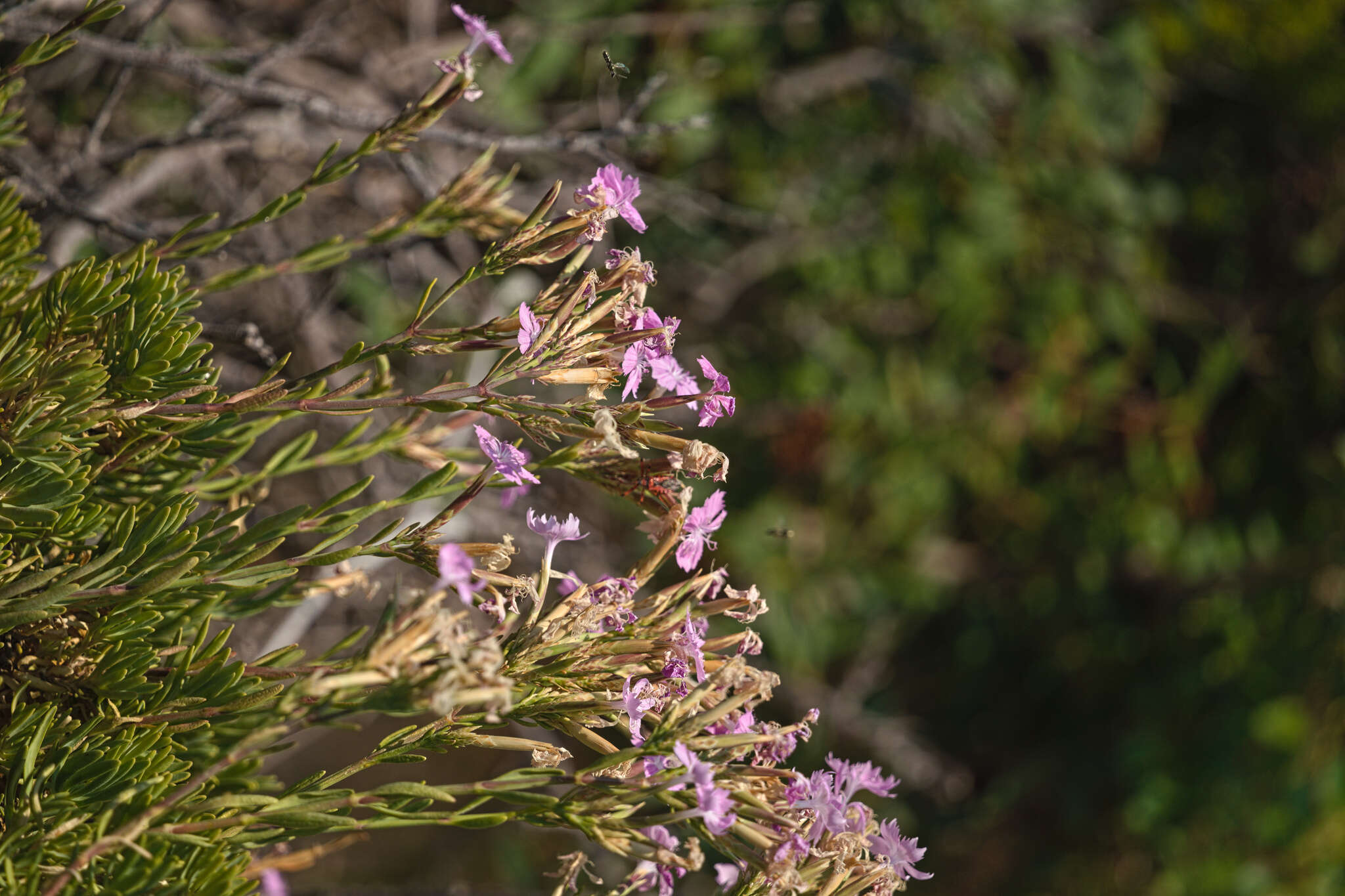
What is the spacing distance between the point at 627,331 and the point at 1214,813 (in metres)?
2.08

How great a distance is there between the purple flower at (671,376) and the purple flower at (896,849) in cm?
31

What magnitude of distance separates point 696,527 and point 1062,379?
1.76 m

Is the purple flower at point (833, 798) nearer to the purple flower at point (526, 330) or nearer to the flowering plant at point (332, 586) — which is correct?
the flowering plant at point (332, 586)

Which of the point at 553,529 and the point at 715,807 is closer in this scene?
the point at 715,807

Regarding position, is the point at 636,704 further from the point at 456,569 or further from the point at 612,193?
the point at 612,193

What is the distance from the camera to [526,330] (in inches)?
22.5

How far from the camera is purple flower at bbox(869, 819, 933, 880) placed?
61cm

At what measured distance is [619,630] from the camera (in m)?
0.62

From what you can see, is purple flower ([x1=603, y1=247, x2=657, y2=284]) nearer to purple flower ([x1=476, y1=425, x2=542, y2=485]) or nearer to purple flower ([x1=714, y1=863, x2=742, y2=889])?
purple flower ([x1=476, y1=425, x2=542, y2=485])

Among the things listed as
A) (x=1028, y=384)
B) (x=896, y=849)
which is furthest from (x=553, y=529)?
(x=1028, y=384)

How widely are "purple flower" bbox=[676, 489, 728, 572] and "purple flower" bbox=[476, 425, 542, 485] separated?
0.38 feet

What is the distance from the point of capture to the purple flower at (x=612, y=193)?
0.61 meters

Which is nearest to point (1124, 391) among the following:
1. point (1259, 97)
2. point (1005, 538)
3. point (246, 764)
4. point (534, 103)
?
point (1005, 538)

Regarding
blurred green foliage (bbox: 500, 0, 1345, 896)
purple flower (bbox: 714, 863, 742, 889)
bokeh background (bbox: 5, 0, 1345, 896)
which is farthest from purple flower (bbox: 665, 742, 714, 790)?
blurred green foliage (bbox: 500, 0, 1345, 896)
